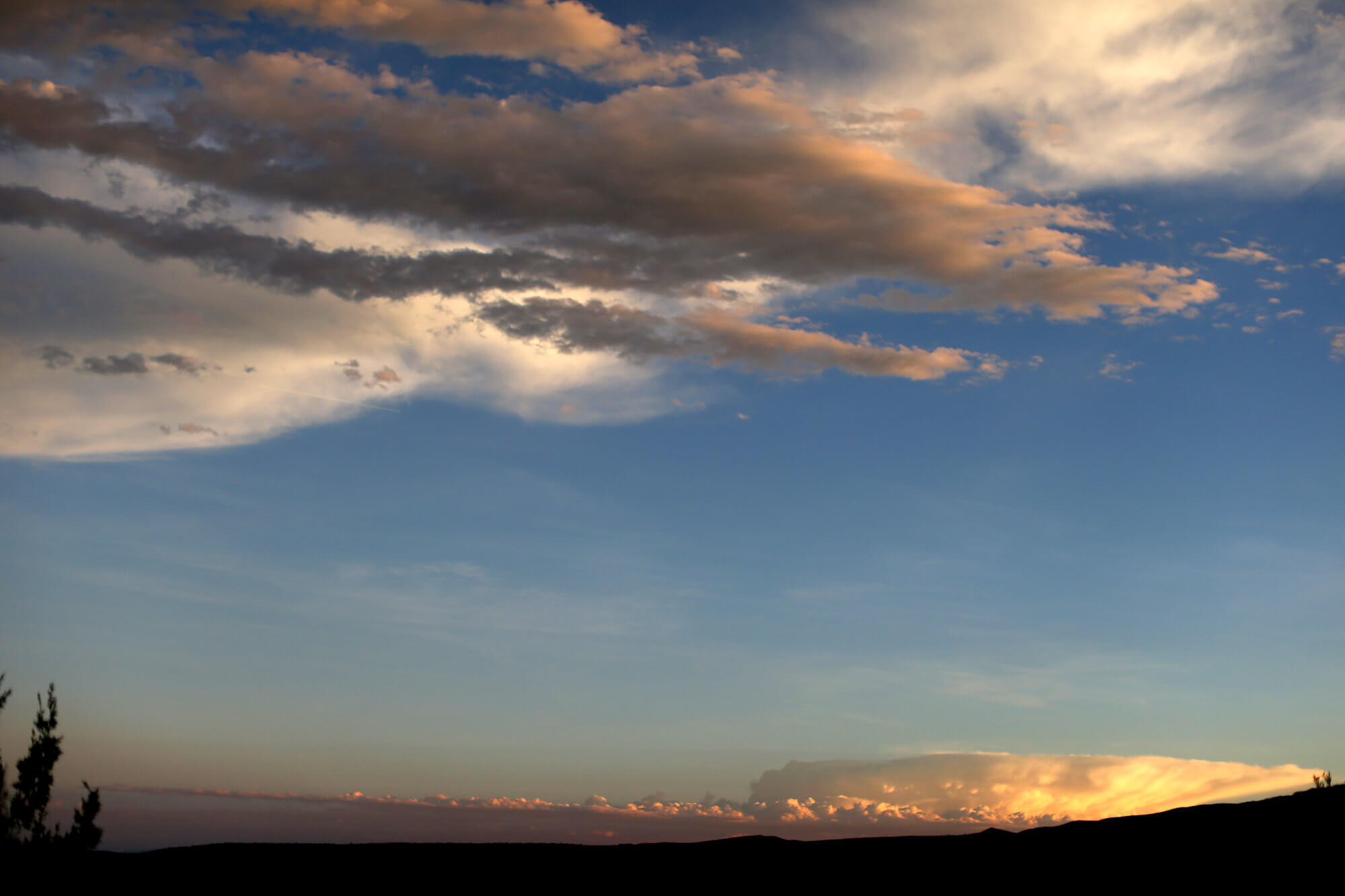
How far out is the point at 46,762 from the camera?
49.5m

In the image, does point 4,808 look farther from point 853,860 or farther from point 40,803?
point 853,860

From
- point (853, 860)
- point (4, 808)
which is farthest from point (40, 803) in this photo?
point (853, 860)

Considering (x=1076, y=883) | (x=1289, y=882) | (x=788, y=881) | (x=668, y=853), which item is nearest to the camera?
(x=1289, y=882)

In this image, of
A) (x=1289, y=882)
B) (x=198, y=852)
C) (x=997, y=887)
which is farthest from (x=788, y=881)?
(x=198, y=852)

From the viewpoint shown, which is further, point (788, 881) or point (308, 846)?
point (308, 846)

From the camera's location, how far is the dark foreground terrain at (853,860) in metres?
33.5

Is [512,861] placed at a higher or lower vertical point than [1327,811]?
lower

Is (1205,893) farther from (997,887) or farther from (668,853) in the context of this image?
(668,853)

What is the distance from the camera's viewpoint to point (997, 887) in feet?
112

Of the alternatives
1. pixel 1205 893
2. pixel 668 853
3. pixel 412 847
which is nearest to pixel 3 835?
pixel 412 847

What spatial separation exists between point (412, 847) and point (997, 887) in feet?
66.6

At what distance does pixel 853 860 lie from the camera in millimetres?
38125

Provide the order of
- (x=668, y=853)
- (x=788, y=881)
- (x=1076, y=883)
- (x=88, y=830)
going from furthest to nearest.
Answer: (x=88, y=830) → (x=668, y=853) → (x=788, y=881) → (x=1076, y=883)

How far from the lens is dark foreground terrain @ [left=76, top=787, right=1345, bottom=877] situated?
3350 centimetres
